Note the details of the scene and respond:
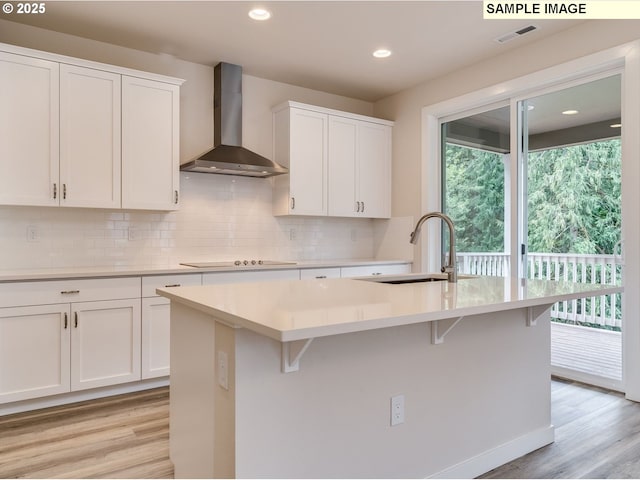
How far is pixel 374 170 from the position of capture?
4969 millimetres

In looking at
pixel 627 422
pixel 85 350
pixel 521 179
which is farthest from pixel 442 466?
pixel 521 179

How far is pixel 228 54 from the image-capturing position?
12.9ft

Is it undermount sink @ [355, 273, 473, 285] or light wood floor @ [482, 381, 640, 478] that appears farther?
undermount sink @ [355, 273, 473, 285]

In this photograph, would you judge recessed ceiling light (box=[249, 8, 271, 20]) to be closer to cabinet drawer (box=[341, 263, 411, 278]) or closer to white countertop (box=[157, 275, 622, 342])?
white countertop (box=[157, 275, 622, 342])

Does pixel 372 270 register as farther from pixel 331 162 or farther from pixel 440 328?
pixel 440 328

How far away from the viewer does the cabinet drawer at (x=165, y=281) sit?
3307mm

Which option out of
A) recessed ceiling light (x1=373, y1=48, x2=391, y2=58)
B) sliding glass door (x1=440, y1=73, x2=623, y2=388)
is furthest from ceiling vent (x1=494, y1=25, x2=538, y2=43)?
recessed ceiling light (x1=373, y1=48, x2=391, y2=58)

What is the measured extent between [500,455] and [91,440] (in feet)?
7.11

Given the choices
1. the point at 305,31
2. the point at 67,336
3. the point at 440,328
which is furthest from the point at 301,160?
the point at 440,328

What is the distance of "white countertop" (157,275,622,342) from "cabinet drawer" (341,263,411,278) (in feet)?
6.16

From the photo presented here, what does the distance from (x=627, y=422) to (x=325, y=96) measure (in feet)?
12.8

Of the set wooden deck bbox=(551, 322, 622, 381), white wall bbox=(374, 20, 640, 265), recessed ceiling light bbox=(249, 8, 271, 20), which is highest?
recessed ceiling light bbox=(249, 8, 271, 20)

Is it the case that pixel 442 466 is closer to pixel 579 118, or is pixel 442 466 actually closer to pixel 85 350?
pixel 85 350

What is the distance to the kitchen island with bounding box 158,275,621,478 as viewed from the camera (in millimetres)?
1519
